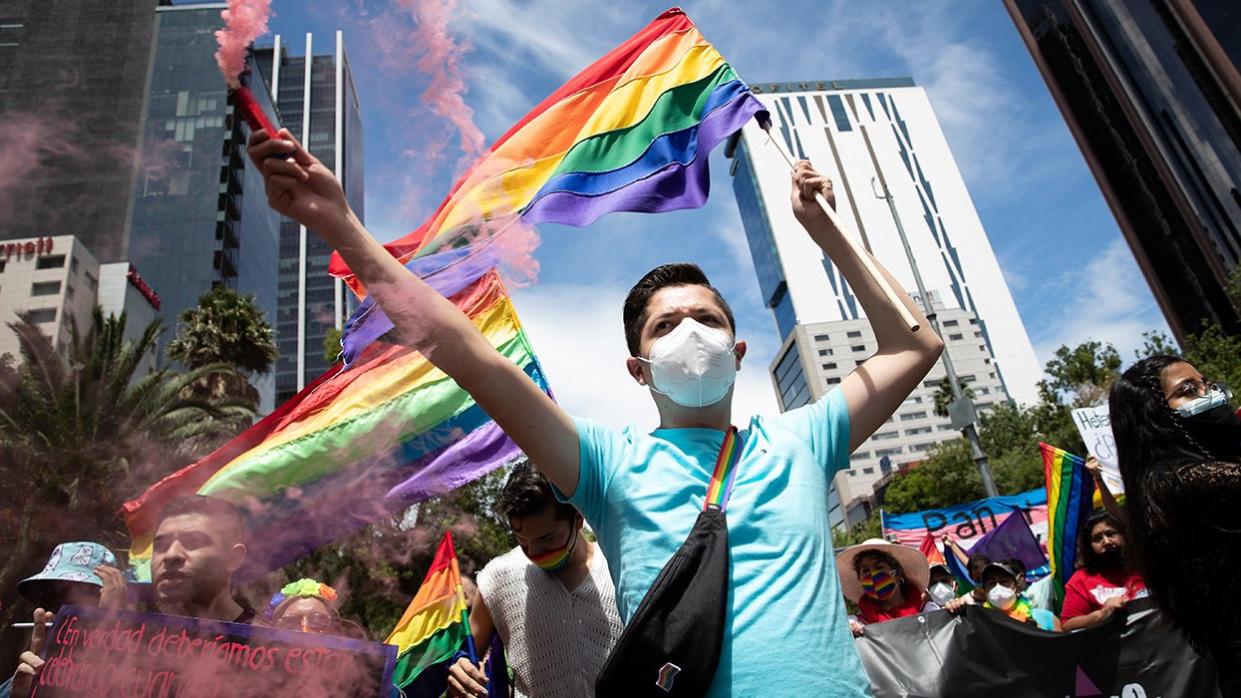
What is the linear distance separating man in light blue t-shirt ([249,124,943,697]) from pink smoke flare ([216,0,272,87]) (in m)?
0.49

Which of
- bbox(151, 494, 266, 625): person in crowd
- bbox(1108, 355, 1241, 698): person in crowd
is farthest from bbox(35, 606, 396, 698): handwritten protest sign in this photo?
bbox(1108, 355, 1241, 698): person in crowd

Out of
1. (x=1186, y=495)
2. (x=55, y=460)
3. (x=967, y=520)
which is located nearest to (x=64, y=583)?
(x=55, y=460)

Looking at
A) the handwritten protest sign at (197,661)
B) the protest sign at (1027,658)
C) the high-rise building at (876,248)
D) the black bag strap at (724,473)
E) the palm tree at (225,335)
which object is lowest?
the protest sign at (1027,658)

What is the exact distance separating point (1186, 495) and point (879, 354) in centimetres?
113

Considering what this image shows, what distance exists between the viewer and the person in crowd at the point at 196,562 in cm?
237

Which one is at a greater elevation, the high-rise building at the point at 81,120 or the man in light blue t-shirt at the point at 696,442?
the high-rise building at the point at 81,120

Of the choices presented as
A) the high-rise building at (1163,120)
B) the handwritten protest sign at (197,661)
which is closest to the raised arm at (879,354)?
the handwritten protest sign at (197,661)

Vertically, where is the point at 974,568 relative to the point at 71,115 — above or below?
below

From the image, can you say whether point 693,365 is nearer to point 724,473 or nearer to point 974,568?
point 724,473

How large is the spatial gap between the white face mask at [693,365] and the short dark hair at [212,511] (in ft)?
5.53

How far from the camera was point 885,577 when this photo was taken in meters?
5.47

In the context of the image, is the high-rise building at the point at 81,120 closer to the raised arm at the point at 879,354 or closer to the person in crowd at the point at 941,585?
the raised arm at the point at 879,354

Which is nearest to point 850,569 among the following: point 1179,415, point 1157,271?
point 1179,415

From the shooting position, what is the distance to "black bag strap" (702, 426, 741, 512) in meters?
1.67
